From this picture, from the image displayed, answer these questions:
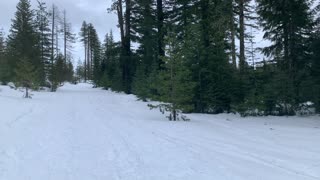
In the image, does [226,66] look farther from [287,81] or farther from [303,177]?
[303,177]

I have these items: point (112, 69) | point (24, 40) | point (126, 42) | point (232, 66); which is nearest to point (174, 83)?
point (232, 66)

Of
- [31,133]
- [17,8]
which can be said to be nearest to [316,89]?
[31,133]

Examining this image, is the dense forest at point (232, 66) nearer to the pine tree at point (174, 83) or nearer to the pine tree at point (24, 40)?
the pine tree at point (174, 83)

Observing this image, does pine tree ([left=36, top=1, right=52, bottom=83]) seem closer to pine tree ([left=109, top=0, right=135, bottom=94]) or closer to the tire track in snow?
pine tree ([left=109, top=0, right=135, bottom=94])

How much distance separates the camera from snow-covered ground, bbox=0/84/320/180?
21.2 feet

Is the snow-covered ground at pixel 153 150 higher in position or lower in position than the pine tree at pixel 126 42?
lower

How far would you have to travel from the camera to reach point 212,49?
1738cm

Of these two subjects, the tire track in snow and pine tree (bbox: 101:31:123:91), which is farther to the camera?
pine tree (bbox: 101:31:123:91)

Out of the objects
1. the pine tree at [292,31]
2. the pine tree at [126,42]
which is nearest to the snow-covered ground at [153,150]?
the pine tree at [292,31]

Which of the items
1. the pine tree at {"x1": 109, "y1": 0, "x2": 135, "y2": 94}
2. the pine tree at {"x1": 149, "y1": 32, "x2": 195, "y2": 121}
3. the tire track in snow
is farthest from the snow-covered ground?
the pine tree at {"x1": 109, "y1": 0, "x2": 135, "y2": 94}

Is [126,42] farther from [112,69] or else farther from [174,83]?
[174,83]

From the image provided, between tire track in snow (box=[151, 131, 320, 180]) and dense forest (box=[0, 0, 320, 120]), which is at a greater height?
dense forest (box=[0, 0, 320, 120])

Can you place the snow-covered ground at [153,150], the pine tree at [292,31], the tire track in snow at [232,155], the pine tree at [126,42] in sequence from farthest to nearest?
the pine tree at [126,42] → the pine tree at [292,31] → the tire track in snow at [232,155] → the snow-covered ground at [153,150]

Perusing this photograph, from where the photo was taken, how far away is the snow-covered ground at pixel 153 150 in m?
6.46
